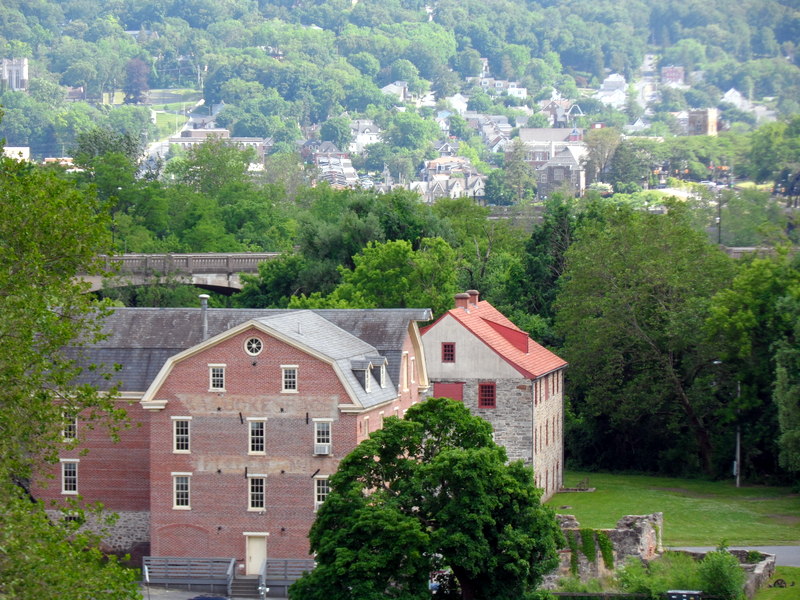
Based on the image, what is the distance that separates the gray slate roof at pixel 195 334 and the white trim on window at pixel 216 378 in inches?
85.2

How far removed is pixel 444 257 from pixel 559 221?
13.3 meters

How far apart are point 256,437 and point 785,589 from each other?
17.2 metres

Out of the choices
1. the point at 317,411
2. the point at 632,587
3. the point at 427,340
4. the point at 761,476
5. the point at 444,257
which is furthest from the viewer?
the point at 444,257

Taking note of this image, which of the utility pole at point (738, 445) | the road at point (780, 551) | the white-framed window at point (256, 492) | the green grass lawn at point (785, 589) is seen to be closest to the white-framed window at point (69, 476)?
→ the white-framed window at point (256, 492)

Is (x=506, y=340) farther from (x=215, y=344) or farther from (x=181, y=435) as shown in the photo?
(x=181, y=435)

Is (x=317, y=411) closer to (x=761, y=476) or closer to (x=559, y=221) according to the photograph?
(x=761, y=476)

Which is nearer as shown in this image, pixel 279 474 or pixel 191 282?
pixel 279 474

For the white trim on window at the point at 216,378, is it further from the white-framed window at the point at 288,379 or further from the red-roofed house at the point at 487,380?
the red-roofed house at the point at 487,380

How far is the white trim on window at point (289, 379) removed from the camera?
197 feet

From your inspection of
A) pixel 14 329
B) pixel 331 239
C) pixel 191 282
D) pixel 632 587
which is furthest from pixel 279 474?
pixel 191 282

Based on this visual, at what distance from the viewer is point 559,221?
99.6 metres

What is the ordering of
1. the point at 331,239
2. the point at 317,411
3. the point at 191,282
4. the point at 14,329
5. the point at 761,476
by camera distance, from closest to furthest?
1. the point at 14,329
2. the point at 317,411
3. the point at 761,476
4. the point at 331,239
5. the point at 191,282

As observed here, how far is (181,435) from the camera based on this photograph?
201 ft

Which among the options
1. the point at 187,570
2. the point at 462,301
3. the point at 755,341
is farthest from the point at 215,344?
the point at 755,341
